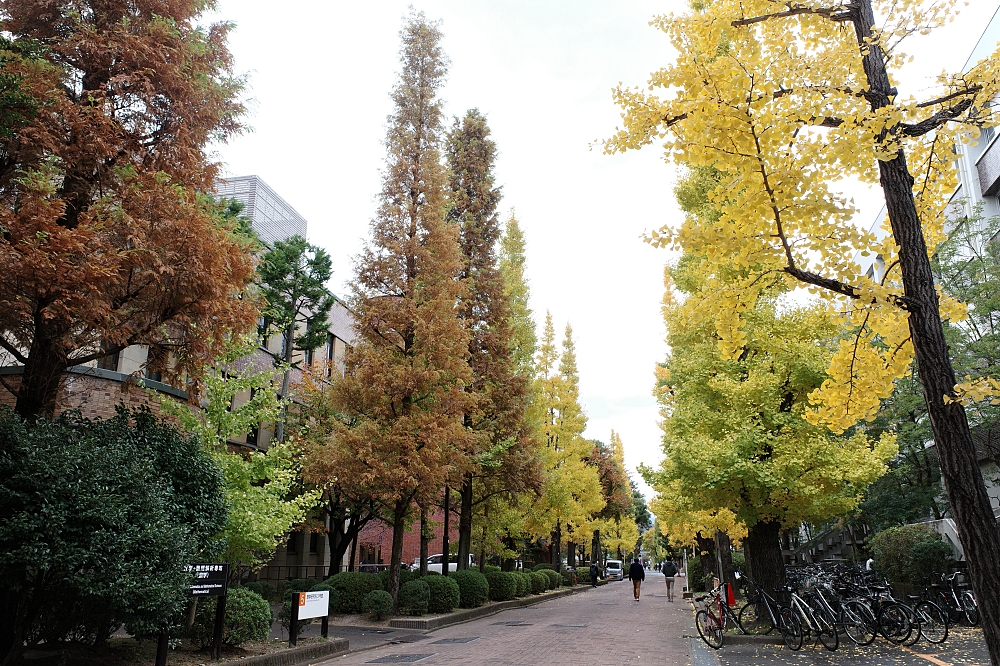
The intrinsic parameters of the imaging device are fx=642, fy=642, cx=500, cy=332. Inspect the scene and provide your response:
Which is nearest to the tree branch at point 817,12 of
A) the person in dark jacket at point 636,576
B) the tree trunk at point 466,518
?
the tree trunk at point 466,518

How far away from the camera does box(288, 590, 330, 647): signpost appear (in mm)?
11398

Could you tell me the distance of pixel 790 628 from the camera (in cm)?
1152

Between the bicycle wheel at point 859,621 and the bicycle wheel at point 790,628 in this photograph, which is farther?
the bicycle wheel at point 859,621

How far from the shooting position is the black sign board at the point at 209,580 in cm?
916

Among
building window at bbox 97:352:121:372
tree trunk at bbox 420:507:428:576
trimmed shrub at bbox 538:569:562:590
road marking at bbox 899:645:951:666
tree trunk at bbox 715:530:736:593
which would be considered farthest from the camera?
trimmed shrub at bbox 538:569:562:590

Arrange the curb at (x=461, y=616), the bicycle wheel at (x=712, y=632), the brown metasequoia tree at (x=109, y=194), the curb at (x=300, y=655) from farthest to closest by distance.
Answer: the curb at (x=461, y=616) < the bicycle wheel at (x=712, y=632) < the curb at (x=300, y=655) < the brown metasequoia tree at (x=109, y=194)

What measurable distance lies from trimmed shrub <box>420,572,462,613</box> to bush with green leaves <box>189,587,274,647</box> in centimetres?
730

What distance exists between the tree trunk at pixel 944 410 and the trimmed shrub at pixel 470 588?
17.1m

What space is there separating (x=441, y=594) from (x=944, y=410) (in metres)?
15.7

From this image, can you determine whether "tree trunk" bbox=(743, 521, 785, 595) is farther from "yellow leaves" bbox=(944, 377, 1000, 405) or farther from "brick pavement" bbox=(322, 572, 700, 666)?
"yellow leaves" bbox=(944, 377, 1000, 405)

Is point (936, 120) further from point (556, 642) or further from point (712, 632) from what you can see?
point (556, 642)

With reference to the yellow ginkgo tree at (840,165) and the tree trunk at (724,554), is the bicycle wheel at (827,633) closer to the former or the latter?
the yellow ginkgo tree at (840,165)

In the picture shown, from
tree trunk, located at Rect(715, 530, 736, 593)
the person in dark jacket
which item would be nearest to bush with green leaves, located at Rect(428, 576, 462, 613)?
tree trunk, located at Rect(715, 530, 736, 593)

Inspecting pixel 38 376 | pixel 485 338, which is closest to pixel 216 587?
pixel 38 376
